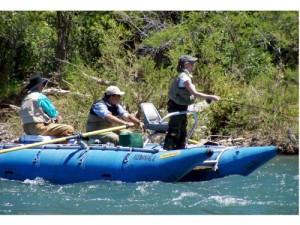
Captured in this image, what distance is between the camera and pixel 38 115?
10133 mm

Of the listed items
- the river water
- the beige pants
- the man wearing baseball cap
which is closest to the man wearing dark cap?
the man wearing baseball cap

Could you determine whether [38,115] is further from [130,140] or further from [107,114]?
[130,140]

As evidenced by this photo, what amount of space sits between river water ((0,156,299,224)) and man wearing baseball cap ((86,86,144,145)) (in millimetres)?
893

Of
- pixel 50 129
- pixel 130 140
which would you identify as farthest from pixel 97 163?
pixel 50 129

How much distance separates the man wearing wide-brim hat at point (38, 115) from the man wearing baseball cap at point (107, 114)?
0.40 m

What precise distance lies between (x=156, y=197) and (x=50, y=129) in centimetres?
244

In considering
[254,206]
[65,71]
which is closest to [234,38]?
[65,71]

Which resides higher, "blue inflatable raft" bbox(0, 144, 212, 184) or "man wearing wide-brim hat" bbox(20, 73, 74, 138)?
"man wearing wide-brim hat" bbox(20, 73, 74, 138)

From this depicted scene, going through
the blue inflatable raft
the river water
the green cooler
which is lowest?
the river water

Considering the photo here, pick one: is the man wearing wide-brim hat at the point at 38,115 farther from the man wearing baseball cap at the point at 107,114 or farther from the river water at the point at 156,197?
the river water at the point at 156,197

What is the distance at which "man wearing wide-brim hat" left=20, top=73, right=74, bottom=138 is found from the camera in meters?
10.1

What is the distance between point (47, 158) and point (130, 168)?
1243 mm

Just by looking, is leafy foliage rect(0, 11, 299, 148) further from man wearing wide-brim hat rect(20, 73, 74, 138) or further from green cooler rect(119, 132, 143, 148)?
man wearing wide-brim hat rect(20, 73, 74, 138)
